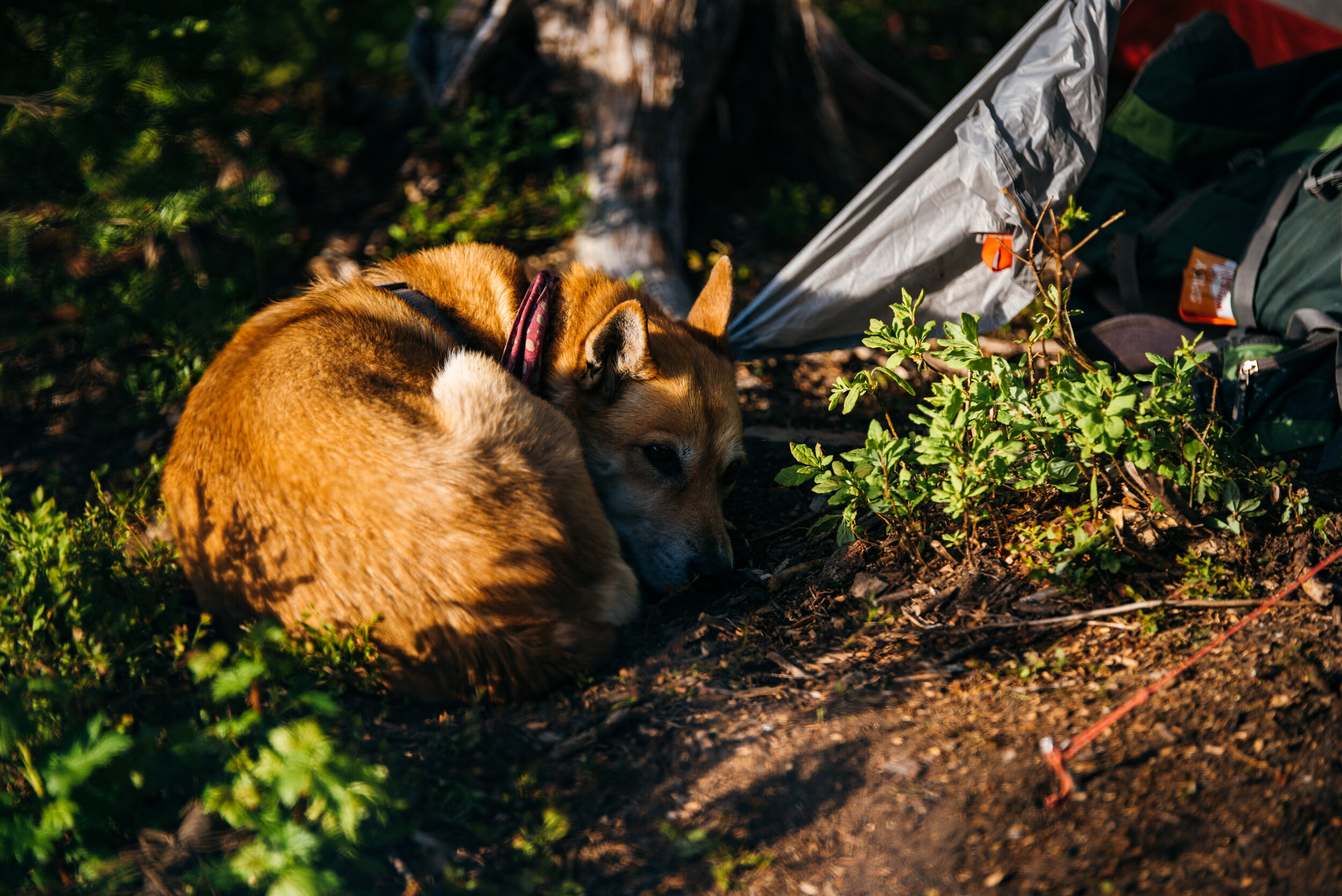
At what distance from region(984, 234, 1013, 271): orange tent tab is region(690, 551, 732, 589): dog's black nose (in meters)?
1.78

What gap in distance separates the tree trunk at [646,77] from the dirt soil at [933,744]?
8.68ft

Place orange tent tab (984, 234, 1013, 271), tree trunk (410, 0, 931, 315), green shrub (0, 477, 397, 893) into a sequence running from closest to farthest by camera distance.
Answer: green shrub (0, 477, 397, 893)
orange tent tab (984, 234, 1013, 271)
tree trunk (410, 0, 931, 315)

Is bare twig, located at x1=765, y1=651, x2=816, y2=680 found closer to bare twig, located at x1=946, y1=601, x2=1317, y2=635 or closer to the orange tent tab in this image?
bare twig, located at x1=946, y1=601, x2=1317, y2=635

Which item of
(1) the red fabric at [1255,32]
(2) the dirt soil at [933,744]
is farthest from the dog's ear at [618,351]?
(1) the red fabric at [1255,32]

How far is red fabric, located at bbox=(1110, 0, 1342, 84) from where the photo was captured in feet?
16.1

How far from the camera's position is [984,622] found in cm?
263

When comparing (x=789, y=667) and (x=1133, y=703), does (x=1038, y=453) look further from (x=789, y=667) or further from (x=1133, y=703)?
(x=789, y=667)

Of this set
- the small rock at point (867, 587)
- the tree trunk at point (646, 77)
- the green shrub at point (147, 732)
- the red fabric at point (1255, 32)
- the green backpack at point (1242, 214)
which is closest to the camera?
the green shrub at point (147, 732)

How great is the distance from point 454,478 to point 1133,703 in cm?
211

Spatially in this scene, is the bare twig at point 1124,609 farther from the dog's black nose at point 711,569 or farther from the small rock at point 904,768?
the dog's black nose at point 711,569

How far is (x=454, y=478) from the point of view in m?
2.49

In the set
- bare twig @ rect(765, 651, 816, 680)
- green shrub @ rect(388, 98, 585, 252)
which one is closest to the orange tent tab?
bare twig @ rect(765, 651, 816, 680)

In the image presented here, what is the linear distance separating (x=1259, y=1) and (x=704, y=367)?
4.56m

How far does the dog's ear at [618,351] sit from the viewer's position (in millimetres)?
3107
